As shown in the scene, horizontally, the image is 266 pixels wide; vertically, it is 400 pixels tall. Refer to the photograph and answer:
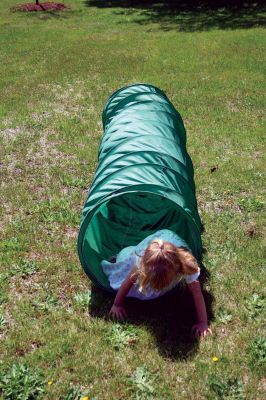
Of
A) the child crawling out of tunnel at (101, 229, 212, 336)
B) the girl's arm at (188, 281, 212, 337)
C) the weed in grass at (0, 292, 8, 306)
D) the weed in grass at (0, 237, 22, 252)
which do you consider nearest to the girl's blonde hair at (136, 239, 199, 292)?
the child crawling out of tunnel at (101, 229, 212, 336)

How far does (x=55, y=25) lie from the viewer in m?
23.5

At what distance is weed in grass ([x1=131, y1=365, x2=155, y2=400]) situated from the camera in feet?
15.9

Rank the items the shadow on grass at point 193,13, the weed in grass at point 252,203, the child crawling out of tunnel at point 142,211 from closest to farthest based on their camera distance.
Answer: the child crawling out of tunnel at point 142,211 → the weed in grass at point 252,203 → the shadow on grass at point 193,13

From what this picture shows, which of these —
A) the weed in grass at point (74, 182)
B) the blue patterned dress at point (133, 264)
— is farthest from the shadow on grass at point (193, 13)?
the blue patterned dress at point (133, 264)

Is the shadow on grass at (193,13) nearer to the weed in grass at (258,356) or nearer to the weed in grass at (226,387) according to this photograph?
the weed in grass at (258,356)

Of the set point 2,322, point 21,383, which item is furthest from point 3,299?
point 21,383

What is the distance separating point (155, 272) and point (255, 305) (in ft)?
5.21

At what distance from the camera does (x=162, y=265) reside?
5.03m

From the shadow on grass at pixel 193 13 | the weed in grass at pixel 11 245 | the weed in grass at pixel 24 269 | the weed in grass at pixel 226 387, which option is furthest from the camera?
the shadow on grass at pixel 193 13

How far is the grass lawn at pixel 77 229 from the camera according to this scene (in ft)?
16.7

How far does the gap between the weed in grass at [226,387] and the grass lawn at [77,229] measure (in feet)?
0.04

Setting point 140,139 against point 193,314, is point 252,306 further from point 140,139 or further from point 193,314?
point 140,139

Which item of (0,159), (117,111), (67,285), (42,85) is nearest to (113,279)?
(67,285)

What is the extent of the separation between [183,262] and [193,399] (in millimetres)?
1320
